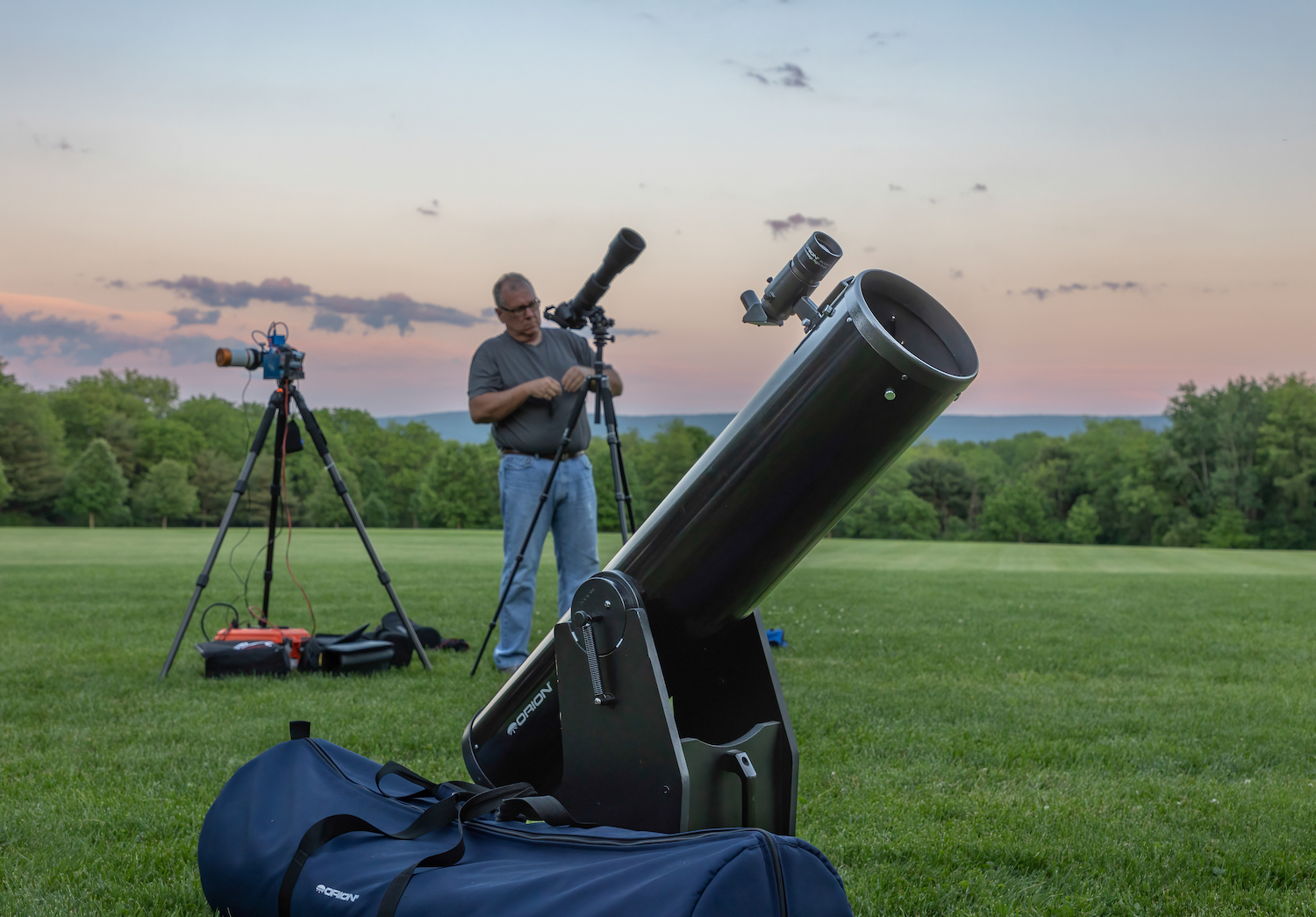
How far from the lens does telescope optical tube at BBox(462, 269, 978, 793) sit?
2.10 m

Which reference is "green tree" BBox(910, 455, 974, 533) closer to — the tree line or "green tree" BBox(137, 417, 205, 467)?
the tree line

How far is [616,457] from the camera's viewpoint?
226 inches

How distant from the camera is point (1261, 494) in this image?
64.7m

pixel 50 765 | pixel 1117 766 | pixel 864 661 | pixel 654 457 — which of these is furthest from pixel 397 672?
pixel 654 457

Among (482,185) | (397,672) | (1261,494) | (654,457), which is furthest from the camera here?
(1261,494)

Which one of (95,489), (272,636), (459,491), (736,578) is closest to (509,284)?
(272,636)

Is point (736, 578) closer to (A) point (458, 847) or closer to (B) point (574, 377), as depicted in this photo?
(A) point (458, 847)

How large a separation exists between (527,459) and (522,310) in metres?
0.96

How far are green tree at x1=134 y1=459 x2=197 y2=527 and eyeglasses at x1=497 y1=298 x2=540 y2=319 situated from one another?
52460 mm

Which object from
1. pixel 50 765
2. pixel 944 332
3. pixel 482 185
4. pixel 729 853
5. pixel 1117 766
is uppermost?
pixel 482 185

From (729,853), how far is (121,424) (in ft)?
224

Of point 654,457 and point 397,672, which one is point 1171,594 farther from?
point 654,457

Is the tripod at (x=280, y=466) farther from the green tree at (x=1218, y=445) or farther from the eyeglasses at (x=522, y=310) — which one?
the green tree at (x=1218, y=445)

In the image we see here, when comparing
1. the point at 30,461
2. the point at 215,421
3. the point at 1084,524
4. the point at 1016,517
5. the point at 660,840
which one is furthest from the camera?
the point at 1016,517
